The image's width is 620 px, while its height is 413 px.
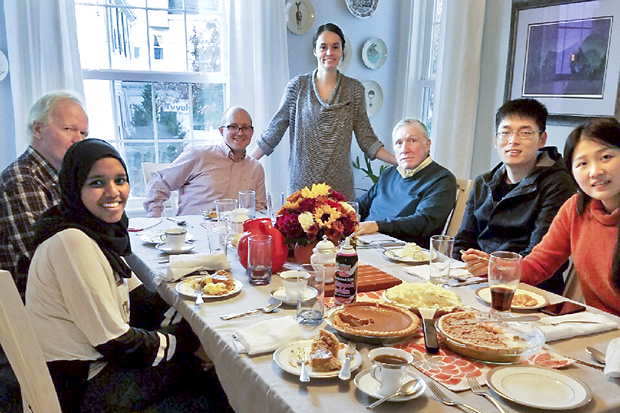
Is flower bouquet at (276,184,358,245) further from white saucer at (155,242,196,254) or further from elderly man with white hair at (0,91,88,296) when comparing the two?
elderly man with white hair at (0,91,88,296)

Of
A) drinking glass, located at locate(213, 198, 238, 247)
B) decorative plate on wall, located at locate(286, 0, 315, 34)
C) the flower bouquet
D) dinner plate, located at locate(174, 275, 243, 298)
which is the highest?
decorative plate on wall, located at locate(286, 0, 315, 34)

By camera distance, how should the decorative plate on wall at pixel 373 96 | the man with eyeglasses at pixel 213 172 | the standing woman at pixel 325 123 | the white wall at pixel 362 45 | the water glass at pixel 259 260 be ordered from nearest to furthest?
the water glass at pixel 259 260 < the man with eyeglasses at pixel 213 172 < the standing woman at pixel 325 123 < the white wall at pixel 362 45 < the decorative plate on wall at pixel 373 96

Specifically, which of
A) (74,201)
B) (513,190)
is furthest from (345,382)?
(513,190)

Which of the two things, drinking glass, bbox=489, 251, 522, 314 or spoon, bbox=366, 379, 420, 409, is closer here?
spoon, bbox=366, 379, 420, 409

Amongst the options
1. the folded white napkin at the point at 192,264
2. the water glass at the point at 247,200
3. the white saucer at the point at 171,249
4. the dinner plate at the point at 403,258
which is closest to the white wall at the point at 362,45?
the water glass at the point at 247,200

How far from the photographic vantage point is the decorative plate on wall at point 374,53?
4.21 meters

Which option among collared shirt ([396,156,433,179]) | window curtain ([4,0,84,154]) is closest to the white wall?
window curtain ([4,0,84,154])

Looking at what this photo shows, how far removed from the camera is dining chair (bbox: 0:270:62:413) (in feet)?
3.45

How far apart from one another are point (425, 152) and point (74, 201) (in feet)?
5.73

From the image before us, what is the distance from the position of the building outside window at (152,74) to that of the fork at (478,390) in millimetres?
3121

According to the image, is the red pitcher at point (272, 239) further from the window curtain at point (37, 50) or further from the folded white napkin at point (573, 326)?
the window curtain at point (37, 50)

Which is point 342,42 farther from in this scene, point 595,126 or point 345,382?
point 345,382

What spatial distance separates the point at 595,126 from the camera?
5.07 ft

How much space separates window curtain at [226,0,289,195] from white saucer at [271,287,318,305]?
7.81 ft
